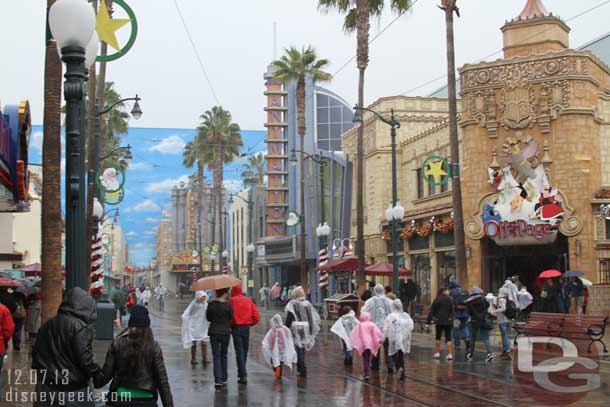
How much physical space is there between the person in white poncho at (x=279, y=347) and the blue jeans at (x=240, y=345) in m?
0.61

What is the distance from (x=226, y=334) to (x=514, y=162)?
23.1 m

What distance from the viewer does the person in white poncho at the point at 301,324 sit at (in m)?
15.9

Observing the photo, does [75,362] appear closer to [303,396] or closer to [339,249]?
[303,396]

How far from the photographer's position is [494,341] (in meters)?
24.5

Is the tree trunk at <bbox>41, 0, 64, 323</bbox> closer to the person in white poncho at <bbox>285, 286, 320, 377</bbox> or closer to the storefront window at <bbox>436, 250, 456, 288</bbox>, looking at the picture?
the person in white poncho at <bbox>285, 286, 320, 377</bbox>

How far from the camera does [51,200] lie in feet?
43.0

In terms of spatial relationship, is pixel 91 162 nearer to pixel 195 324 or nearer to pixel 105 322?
pixel 105 322

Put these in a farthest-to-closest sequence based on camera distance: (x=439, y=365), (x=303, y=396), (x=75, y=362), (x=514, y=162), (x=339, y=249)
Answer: (x=339, y=249) → (x=514, y=162) → (x=439, y=365) → (x=303, y=396) → (x=75, y=362)

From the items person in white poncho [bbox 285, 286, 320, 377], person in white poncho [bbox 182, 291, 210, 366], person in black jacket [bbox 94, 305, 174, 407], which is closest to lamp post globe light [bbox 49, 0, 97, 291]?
person in black jacket [bbox 94, 305, 174, 407]

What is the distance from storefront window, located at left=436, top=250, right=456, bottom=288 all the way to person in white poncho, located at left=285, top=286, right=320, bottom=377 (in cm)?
2403

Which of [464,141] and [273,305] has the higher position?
[464,141]

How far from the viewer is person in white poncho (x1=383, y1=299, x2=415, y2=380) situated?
15883mm

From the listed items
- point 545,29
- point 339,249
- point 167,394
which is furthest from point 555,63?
point 167,394

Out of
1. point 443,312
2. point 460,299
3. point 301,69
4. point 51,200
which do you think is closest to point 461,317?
point 460,299
